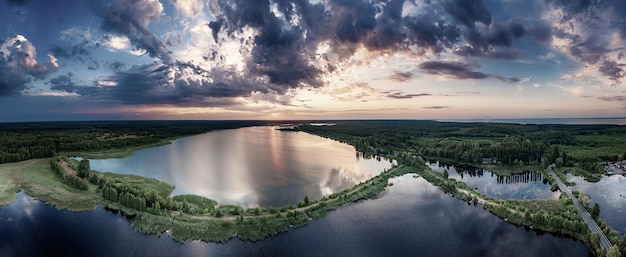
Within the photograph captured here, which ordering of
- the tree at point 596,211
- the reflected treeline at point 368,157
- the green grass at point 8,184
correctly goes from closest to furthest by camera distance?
the tree at point 596,211 → the green grass at point 8,184 → the reflected treeline at point 368,157

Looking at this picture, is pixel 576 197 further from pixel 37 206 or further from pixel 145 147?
pixel 145 147

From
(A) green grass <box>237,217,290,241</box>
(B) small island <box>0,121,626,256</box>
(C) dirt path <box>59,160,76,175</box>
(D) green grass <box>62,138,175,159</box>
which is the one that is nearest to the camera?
(A) green grass <box>237,217,290,241</box>

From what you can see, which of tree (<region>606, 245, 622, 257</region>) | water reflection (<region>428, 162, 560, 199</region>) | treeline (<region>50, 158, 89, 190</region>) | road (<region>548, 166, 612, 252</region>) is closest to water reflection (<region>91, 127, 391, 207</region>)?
treeline (<region>50, 158, 89, 190</region>)

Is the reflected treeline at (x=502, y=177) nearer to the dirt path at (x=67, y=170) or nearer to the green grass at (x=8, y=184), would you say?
the dirt path at (x=67, y=170)

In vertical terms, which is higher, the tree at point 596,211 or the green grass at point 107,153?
the green grass at point 107,153

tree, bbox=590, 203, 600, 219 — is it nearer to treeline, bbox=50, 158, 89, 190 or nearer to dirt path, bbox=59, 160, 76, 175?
treeline, bbox=50, 158, 89, 190

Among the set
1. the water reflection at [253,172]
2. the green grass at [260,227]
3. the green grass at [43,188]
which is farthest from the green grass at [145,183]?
the green grass at [260,227]
